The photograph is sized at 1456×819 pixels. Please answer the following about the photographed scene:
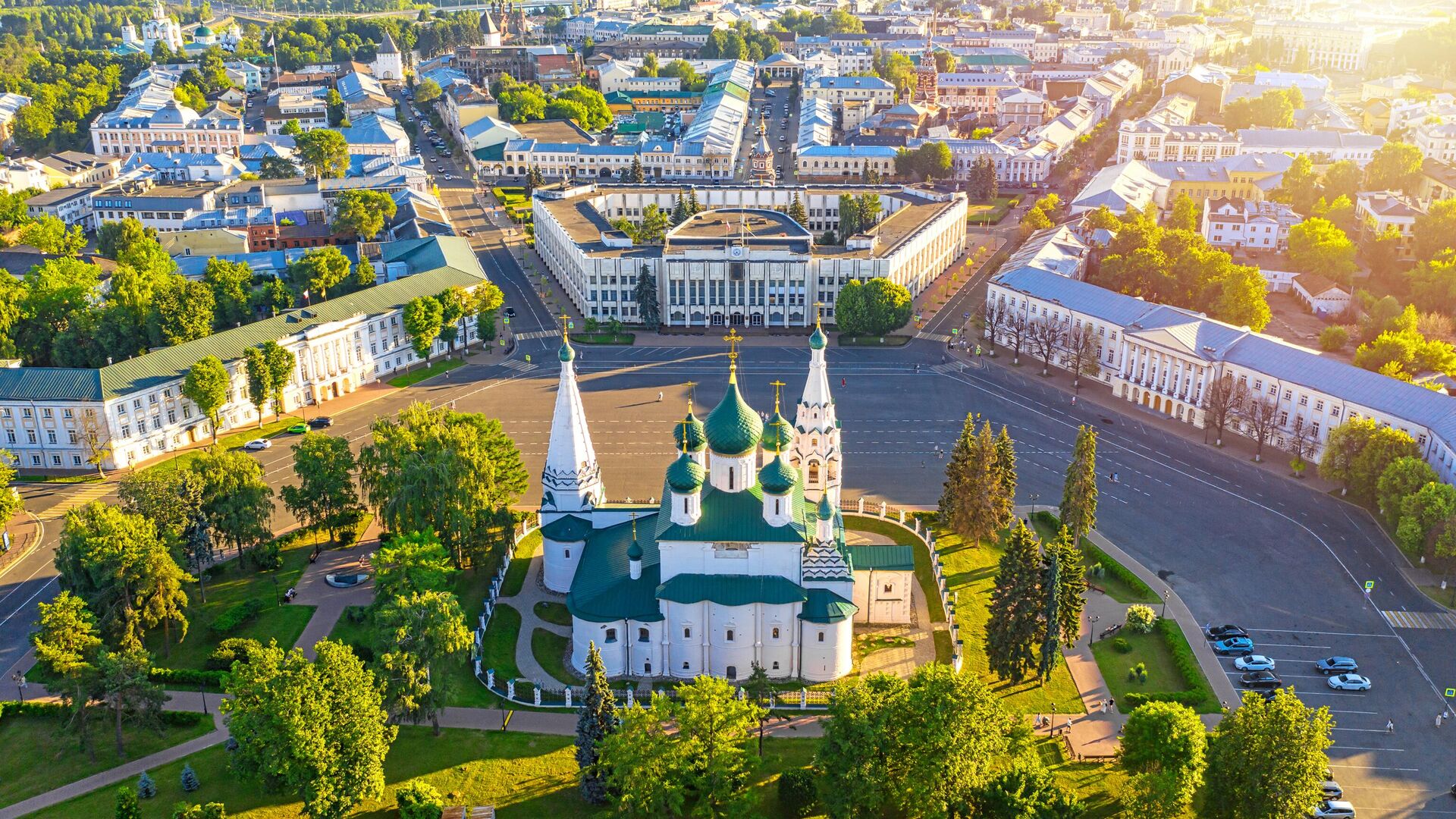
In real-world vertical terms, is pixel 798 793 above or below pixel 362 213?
below

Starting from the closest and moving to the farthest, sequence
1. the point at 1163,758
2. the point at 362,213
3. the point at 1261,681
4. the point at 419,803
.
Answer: the point at 419,803 < the point at 1163,758 < the point at 1261,681 < the point at 362,213

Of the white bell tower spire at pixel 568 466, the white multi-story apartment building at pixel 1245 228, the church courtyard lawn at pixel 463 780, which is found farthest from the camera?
the white multi-story apartment building at pixel 1245 228

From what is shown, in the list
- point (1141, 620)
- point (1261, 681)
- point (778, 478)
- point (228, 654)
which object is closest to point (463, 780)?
point (228, 654)

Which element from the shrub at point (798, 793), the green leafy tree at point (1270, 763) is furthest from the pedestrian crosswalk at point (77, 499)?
the green leafy tree at point (1270, 763)

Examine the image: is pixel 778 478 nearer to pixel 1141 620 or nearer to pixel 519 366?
pixel 1141 620

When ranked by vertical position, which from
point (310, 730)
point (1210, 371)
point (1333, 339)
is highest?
point (1210, 371)

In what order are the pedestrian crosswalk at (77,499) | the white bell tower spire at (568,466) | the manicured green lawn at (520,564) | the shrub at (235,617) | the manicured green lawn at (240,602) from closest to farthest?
1. the manicured green lawn at (240,602)
2. the shrub at (235,617)
3. the white bell tower spire at (568,466)
4. the manicured green lawn at (520,564)
5. the pedestrian crosswalk at (77,499)

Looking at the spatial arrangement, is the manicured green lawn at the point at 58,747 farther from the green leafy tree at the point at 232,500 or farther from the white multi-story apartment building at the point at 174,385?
the white multi-story apartment building at the point at 174,385

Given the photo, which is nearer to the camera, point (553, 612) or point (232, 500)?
point (553, 612)
